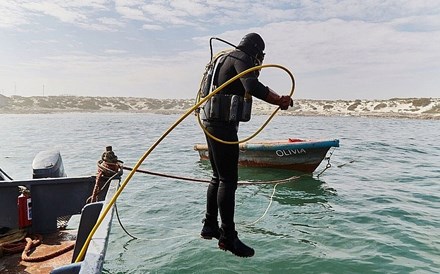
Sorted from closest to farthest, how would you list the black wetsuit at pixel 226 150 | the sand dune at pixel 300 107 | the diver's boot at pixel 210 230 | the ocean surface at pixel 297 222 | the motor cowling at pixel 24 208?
the black wetsuit at pixel 226 150 → the diver's boot at pixel 210 230 → the motor cowling at pixel 24 208 → the ocean surface at pixel 297 222 → the sand dune at pixel 300 107

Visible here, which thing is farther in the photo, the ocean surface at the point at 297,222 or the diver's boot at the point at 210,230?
the ocean surface at the point at 297,222

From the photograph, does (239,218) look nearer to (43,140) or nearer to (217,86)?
(217,86)

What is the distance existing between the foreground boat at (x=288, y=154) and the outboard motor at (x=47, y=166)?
934 cm

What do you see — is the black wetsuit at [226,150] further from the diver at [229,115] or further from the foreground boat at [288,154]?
the foreground boat at [288,154]

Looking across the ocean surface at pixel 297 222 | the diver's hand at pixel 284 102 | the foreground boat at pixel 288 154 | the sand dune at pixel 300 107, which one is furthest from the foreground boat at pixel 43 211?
the sand dune at pixel 300 107

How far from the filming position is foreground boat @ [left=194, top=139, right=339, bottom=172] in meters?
14.1

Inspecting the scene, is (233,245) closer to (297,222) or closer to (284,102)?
(284,102)

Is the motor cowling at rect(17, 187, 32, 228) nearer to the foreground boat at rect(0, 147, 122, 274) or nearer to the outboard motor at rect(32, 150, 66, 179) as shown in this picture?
the foreground boat at rect(0, 147, 122, 274)

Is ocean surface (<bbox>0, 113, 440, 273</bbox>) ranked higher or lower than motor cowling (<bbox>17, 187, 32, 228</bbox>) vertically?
lower

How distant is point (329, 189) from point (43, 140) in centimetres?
2629

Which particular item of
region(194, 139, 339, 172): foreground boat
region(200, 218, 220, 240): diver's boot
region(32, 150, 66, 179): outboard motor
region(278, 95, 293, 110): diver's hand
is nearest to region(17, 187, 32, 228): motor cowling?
region(32, 150, 66, 179): outboard motor

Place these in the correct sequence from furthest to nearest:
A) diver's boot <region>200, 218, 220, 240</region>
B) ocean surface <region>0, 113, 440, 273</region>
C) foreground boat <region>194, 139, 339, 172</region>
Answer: foreground boat <region>194, 139, 339, 172</region>
ocean surface <region>0, 113, 440, 273</region>
diver's boot <region>200, 218, 220, 240</region>

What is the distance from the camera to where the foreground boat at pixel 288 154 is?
14.1m

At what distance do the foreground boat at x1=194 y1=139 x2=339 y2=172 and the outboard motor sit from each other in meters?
9.34
